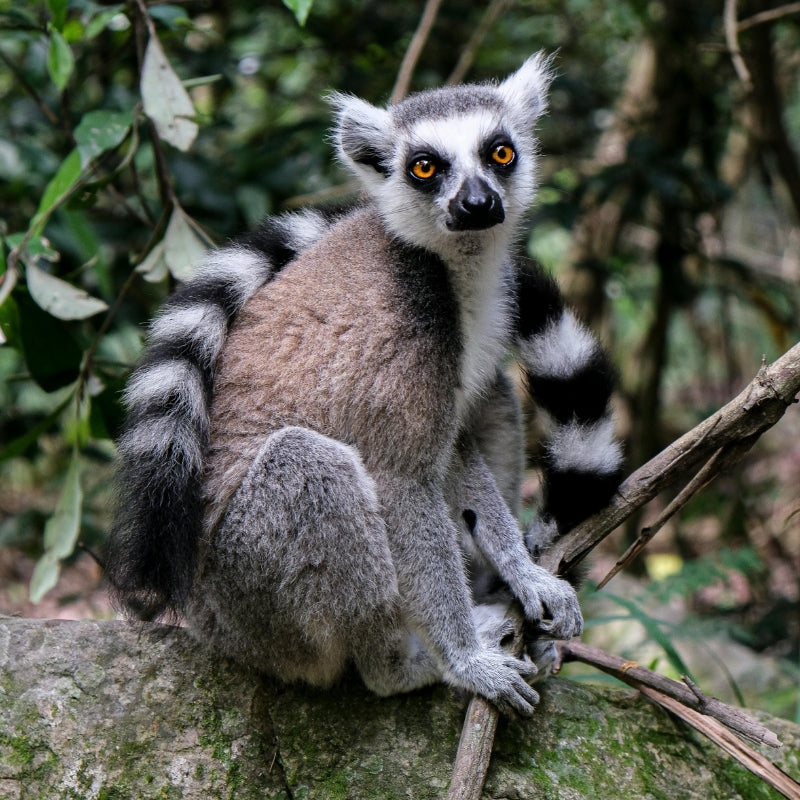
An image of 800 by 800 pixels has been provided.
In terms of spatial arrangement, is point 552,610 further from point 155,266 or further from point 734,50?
point 734,50

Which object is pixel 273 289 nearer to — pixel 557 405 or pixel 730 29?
pixel 557 405

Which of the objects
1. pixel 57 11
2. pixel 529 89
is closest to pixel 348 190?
pixel 529 89

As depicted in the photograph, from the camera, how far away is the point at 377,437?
3.09m

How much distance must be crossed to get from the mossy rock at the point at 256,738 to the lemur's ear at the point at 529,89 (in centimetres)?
240

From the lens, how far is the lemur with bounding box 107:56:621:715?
2.95 m

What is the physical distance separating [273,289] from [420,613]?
1.31m

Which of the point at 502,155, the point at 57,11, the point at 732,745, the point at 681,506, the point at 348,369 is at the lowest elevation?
the point at 732,745

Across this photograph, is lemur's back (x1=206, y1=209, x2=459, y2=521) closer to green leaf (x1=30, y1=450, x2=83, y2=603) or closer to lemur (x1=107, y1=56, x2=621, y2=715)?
lemur (x1=107, y1=56, x2=621, y2=715)

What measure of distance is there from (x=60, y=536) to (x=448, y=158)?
7.43ft

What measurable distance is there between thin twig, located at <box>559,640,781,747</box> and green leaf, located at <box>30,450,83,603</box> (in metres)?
2.08

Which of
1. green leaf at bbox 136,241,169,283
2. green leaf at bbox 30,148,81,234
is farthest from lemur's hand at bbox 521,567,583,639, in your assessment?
green leaf at bbox 30,148,81,234

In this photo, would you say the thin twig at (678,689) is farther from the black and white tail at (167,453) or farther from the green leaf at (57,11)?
the green leaf at (57,11)

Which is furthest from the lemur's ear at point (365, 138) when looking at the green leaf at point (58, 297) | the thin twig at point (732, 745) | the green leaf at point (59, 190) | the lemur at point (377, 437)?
the thin twig at point (732, 745)

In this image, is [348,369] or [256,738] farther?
[348,369]
